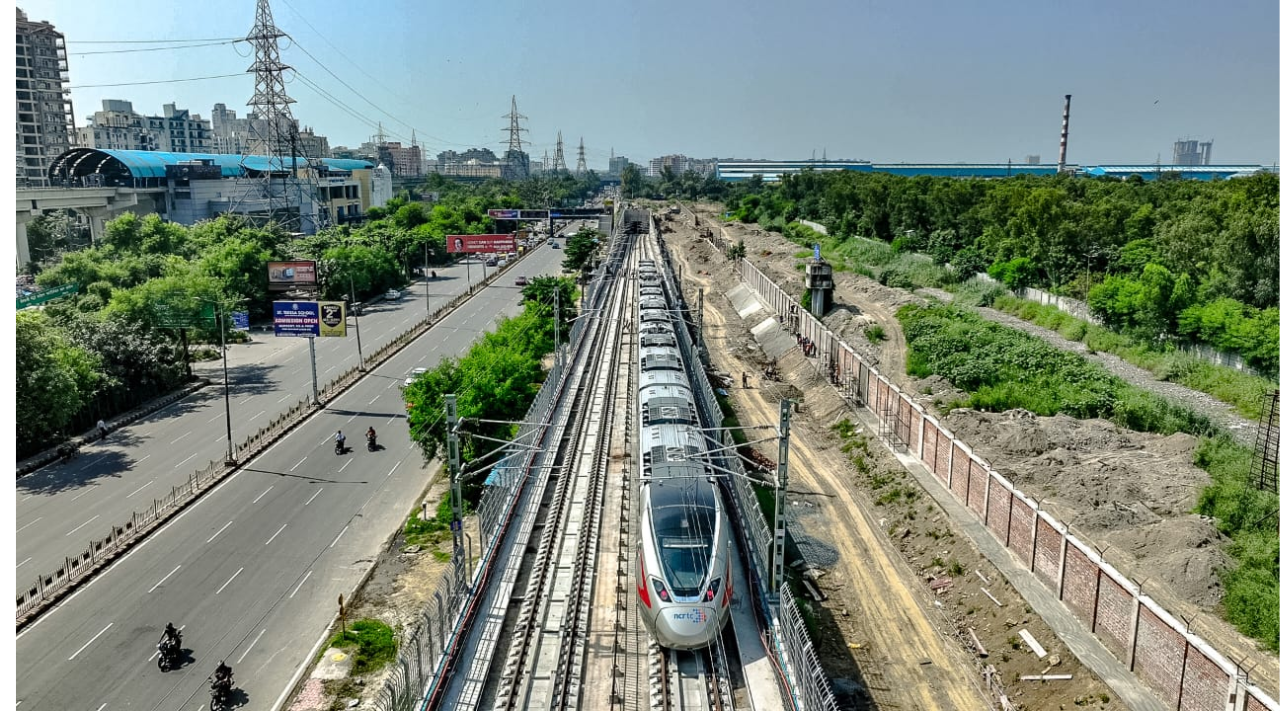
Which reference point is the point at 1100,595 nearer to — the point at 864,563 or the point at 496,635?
the point at 864,563

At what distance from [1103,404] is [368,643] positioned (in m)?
27.3

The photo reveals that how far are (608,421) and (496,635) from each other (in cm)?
2061

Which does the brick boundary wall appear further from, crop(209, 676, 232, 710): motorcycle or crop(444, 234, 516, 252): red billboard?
crop(444, 234, 516, 252): red billboard

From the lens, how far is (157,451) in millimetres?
37844

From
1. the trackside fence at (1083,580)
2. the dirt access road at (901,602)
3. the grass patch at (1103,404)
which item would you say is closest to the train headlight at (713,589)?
the dirt access road at (901,602)

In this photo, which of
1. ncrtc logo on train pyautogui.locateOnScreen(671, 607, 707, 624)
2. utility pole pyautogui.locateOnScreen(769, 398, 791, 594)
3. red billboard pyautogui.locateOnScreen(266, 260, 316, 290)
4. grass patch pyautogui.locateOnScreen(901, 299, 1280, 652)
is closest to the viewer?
ncrtc logo on train pyautogui.locateOnScreen(671, 607, 707, 624)

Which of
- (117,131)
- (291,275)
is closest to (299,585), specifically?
(291,275)

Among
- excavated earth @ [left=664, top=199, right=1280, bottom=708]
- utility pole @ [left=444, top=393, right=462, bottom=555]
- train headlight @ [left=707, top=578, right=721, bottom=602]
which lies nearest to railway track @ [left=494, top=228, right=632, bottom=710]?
utility pole @ [left=444, top=393, right=462, bottom=555]

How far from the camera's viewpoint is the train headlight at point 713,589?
61.9 feet

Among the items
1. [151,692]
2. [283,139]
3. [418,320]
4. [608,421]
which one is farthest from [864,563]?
[283,139]

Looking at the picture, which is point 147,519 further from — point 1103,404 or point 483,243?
point 483,243

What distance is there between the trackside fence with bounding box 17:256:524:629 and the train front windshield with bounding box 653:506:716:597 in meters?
18.0

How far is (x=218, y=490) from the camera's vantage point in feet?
109

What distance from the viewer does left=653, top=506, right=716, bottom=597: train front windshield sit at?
1900 cm
